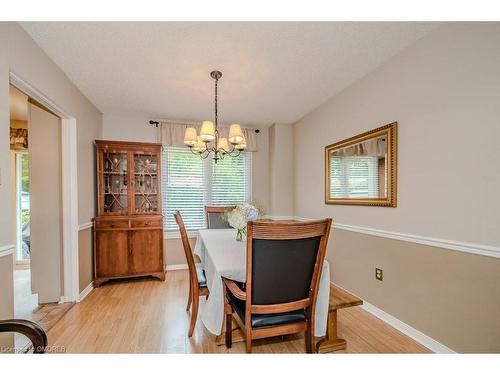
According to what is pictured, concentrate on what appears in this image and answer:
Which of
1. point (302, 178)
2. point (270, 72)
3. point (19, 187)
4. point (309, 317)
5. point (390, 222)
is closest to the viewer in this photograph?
point (309, 317)

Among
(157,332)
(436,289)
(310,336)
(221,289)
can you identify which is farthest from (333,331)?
(157,332)

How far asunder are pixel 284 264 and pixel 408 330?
157cm

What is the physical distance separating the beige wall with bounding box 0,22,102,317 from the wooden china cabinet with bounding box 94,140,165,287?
0.20m

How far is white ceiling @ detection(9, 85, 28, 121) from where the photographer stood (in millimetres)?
3023

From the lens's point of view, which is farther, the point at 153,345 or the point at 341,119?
the point at 341,119

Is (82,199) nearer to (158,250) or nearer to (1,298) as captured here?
(158,250)

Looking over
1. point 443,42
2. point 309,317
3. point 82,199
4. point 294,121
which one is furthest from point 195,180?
point 443,42

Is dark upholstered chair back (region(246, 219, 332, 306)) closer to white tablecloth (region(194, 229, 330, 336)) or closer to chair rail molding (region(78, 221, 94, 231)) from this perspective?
white tablecloth (region(194, 229, 330, 336))

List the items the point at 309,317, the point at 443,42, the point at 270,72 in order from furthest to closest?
the point at 270,72 → the point at 443,42 → the point at 309,317

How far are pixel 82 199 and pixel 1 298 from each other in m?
1.55

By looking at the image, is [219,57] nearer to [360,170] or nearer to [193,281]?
[360,170]

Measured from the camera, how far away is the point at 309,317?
59.5 inches

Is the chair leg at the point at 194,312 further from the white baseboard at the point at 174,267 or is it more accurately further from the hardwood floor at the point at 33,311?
the white baseboard at the point at 174,267

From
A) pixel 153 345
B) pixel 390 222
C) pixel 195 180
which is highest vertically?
pixel 195 180
